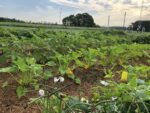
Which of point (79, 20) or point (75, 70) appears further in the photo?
point (79, 20)

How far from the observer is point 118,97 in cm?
184

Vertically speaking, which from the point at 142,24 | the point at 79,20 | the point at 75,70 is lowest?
the point at 142,24

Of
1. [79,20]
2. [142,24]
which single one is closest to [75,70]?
[79,20]

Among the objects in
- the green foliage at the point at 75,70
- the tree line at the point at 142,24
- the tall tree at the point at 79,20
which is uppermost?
the green foliage at the point at 75,70

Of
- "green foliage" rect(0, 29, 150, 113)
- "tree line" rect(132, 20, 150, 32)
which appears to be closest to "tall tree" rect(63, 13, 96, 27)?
"tree line" rect(132, 20, 150, 32)

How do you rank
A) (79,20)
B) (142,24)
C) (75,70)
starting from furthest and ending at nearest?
(142,24)
(79,20)
(75,70)

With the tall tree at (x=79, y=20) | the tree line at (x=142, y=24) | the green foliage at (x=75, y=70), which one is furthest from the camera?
the tree line at (x=142, y=24)

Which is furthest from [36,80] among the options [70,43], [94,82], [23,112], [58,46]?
[70,43]

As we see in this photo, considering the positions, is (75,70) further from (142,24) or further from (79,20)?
(142,24)

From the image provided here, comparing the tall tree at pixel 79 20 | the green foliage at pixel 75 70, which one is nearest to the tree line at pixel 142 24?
the tall tree at pixel 79 20

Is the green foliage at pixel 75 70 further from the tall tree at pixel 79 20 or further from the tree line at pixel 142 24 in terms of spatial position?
the tree line at pixel 142 24

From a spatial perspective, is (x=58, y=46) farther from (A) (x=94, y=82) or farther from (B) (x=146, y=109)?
(B) (x=146, y=109)

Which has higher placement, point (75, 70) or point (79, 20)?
point (75, 70)

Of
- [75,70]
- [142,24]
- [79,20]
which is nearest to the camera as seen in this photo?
[75,70]
